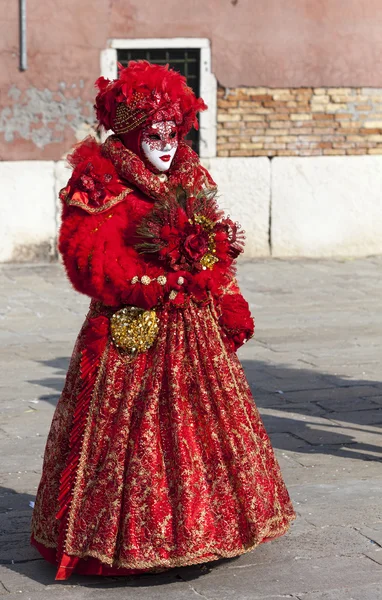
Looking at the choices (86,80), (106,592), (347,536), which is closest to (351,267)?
(86,80)

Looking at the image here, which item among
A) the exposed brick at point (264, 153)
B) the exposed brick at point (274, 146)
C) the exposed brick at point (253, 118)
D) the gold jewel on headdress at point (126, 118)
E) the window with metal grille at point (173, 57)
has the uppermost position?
the window with metal grille at point (173, 57)

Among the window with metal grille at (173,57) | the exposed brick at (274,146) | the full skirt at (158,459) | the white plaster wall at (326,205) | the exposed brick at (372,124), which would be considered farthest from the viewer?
the exposed brick at (372,124)

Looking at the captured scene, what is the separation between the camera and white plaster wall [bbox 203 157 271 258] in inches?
478

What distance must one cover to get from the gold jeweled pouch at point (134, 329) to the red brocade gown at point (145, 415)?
0.03 metres

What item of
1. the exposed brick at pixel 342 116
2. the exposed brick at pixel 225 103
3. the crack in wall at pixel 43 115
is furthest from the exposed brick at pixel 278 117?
the crack in wall at pixel 43 115

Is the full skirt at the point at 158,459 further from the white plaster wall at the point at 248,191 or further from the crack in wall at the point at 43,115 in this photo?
the white plaster wall at the point at 248,191

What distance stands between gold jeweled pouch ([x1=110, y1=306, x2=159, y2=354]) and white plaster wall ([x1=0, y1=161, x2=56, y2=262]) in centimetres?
766

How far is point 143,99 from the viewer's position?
13.8 feet

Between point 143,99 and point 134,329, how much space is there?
0.80 metres

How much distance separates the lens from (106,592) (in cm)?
411

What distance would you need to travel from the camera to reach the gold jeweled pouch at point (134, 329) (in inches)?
165

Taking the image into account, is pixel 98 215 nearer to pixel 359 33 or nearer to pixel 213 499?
pixel 213 499

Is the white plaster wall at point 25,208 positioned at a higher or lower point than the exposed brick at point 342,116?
lower

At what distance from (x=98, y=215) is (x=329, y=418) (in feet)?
8.82
